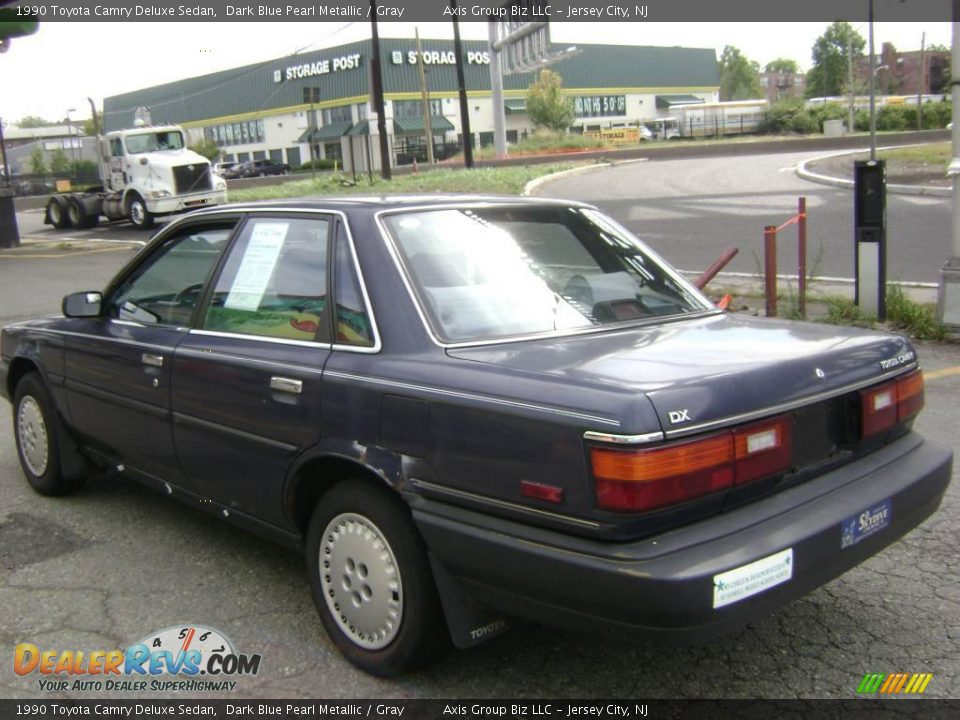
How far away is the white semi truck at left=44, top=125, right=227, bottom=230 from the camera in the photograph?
27.7 metres

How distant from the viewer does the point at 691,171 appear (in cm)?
3053

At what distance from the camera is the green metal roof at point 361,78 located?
2848 inches

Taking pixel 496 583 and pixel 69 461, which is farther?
pixel 69 461

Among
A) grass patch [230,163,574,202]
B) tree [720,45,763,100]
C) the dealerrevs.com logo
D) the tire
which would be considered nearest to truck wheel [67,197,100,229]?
grass patch [230,163,574,202]

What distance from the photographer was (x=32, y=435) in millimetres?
5395

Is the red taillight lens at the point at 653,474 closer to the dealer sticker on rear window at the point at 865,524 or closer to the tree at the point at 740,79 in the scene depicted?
the dealer sticker on rear window at the point at 865,524

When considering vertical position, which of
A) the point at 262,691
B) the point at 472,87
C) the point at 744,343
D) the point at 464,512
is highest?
the point at 472,87

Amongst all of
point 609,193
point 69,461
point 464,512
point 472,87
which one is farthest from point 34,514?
point 472,87

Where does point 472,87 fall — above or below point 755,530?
above

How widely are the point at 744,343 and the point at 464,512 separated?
1164mm

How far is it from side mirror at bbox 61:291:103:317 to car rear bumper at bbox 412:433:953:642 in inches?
100

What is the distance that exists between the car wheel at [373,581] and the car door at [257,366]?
295 millimetres

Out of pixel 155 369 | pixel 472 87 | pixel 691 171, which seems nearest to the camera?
pixel 155 369

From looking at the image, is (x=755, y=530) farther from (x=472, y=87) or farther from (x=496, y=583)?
(x=472, y=87)
